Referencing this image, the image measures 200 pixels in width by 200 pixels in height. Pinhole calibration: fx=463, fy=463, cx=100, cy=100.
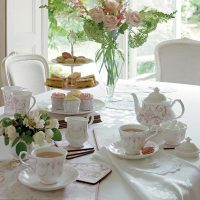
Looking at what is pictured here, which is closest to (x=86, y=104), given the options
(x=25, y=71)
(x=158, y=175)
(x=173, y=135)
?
(x=173, y=135)

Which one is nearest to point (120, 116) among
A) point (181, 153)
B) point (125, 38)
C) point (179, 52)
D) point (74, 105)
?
point (74, 105)

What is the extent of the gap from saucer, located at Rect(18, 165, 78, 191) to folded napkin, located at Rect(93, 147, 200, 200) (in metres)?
0.14

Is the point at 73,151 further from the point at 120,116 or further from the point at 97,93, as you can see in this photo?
the point at 97,93

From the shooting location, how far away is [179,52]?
9.99 ft

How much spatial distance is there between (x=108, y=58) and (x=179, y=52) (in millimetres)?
1155

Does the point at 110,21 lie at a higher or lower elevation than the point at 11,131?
higher

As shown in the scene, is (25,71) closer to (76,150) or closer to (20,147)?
(76,150)

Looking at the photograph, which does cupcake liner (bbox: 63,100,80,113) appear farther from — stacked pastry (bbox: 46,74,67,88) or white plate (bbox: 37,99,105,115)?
stacked pastry (bbox: 46,74,67,88)

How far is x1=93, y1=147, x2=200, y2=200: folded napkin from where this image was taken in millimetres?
1140

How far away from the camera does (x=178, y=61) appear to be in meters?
3.05

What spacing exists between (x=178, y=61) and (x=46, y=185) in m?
2.08

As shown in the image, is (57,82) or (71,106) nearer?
(71,106)

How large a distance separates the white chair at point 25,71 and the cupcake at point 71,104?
27.5 inches

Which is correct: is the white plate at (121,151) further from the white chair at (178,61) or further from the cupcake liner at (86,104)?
the white chair at (178,61)
